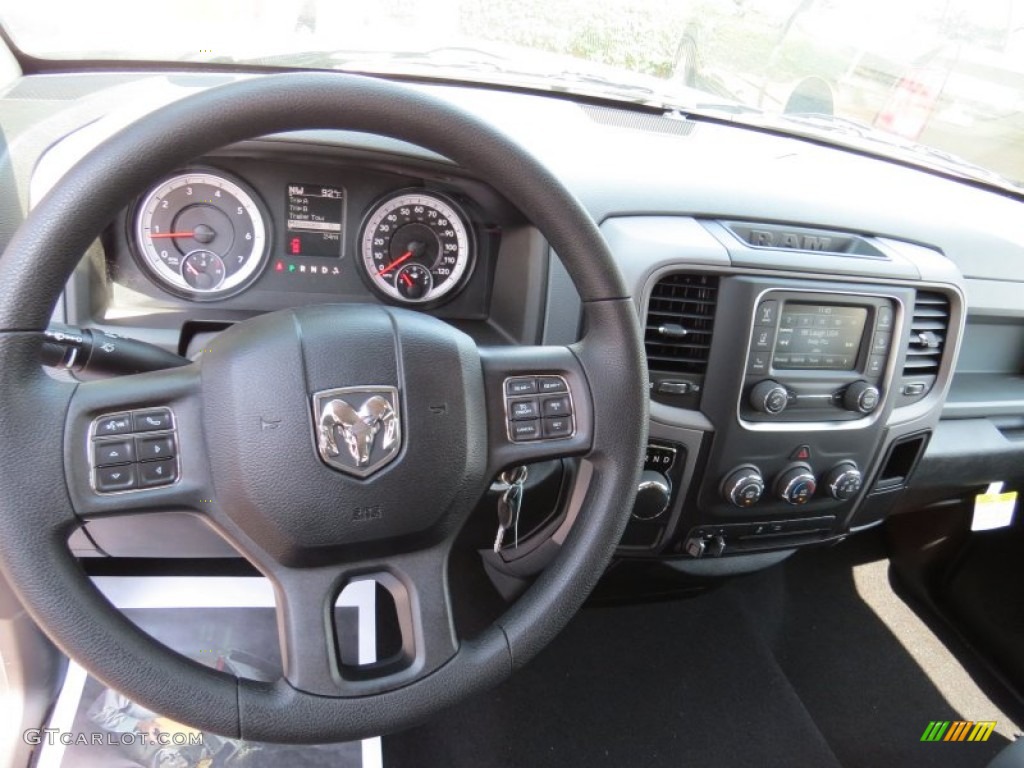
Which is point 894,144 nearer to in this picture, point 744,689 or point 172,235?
point 744,689

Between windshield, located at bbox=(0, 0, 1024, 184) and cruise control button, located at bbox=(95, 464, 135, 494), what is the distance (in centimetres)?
88

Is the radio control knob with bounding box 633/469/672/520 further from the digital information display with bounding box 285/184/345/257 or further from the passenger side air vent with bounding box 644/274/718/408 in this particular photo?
the digital information display with bounding box 285/184/345/257

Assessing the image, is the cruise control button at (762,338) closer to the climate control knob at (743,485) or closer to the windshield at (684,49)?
the climate control knob at (743,485)

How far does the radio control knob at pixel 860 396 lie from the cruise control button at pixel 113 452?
117 cm

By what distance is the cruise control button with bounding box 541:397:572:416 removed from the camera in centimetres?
99

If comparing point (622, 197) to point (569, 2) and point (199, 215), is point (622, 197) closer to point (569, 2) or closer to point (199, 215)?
point (569, 2)

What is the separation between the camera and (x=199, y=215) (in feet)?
4.08

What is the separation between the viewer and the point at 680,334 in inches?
51.2

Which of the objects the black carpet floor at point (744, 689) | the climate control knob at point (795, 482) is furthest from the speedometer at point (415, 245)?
the black carpet floor at point (744, 689)

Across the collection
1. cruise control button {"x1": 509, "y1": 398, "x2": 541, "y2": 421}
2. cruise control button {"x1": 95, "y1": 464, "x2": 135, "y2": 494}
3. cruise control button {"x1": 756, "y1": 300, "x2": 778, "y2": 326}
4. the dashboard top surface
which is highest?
the dashboard top surface

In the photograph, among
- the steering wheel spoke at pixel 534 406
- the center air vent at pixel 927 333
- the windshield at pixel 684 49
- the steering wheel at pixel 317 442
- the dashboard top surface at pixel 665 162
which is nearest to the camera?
the steering wheel at pixel 317 442

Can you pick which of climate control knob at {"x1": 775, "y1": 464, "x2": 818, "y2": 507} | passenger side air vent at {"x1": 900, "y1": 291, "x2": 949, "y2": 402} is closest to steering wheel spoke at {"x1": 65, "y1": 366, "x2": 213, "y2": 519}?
climate control knob at {"x1": 775, "y1": 464, "x2": 818, "y2": 507}

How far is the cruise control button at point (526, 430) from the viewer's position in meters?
0.98

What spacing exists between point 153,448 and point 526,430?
0.42 meters
